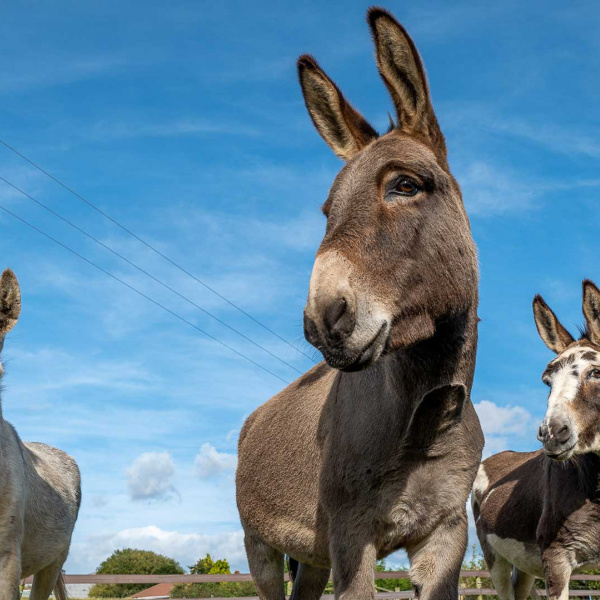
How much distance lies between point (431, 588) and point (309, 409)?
1.64 m

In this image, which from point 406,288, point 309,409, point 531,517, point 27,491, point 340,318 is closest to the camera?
point 340,318

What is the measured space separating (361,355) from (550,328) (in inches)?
278

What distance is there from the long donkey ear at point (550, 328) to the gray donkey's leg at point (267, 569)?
5.19m

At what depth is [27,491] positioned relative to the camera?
811 centimetres

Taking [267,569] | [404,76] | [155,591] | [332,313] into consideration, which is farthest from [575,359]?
[155,591]

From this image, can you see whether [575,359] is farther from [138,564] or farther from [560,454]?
[138,564]

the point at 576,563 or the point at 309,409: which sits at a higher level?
the point at 309,409

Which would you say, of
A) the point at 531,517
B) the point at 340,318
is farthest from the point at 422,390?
the point at 531,517

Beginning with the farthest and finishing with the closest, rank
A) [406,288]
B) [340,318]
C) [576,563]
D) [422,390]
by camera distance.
Result: [576,563], [422,390], [406,288], [340,318]

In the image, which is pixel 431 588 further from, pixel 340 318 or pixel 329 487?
pixel 340 318

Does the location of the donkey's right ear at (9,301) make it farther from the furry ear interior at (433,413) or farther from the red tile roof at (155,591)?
the red tile roof at (155,591)

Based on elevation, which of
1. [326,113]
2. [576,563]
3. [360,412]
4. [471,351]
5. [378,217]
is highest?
[326,113]

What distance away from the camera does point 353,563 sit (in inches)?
147

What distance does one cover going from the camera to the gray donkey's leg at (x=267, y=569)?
5758 mm
